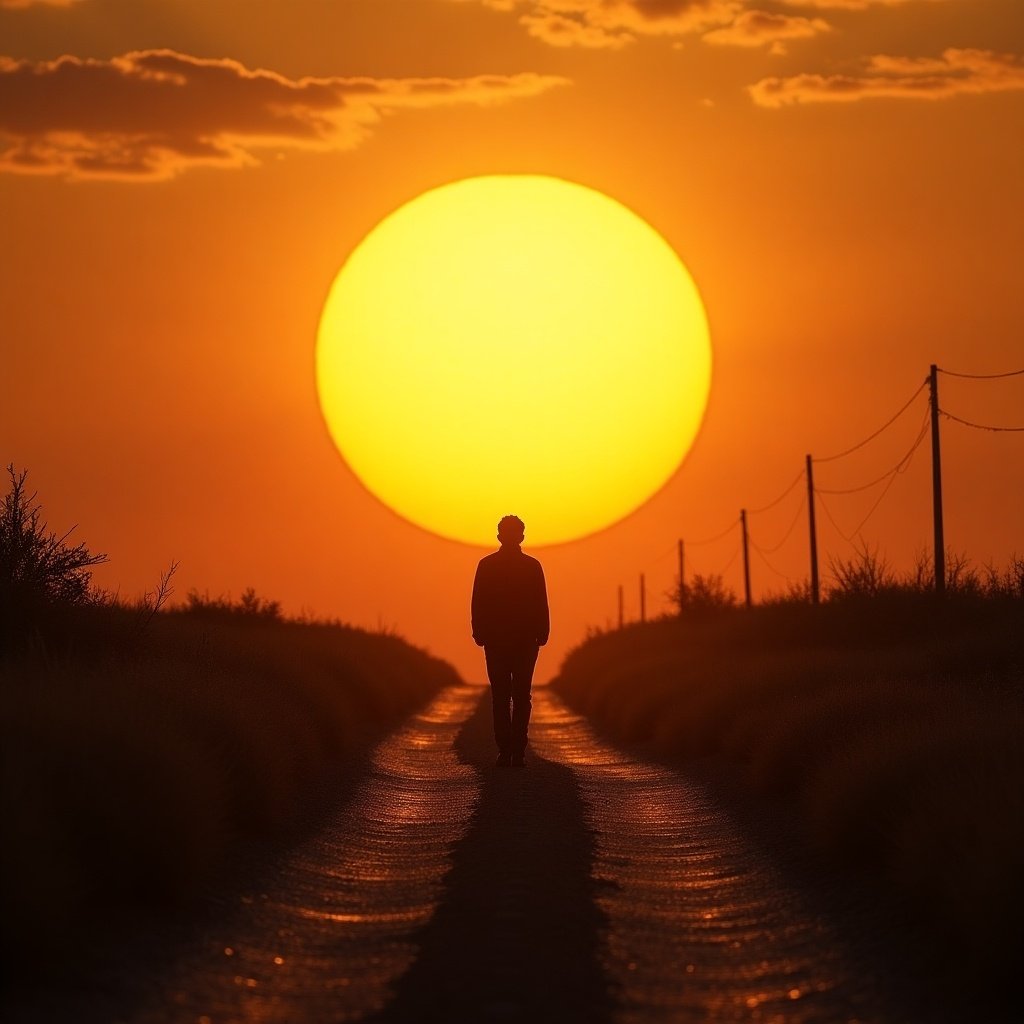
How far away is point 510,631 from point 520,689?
25.9 inches

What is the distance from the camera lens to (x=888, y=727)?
13.7m

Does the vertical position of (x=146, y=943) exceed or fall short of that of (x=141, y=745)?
it falls short

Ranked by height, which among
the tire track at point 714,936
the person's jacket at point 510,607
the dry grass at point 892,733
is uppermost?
the person's jacket at point 510,607

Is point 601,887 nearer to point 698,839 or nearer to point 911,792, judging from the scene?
point 911,792

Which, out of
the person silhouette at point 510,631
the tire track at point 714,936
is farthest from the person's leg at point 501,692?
the tire track at point 714,936

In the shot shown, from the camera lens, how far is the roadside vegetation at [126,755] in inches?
329

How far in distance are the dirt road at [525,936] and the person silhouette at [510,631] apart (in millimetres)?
3997

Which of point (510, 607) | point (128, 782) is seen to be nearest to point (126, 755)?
point (128, 782)

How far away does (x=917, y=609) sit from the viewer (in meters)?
33.1

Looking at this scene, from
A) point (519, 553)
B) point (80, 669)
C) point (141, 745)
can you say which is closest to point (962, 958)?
point (141, 745)

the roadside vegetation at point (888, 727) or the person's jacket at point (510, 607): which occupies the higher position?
the person's jacket at point (510, 607)

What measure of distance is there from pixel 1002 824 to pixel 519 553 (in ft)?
36.8

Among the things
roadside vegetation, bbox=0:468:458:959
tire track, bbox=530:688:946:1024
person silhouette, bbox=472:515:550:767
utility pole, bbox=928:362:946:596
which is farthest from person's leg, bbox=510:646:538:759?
utility pole, bbox=928:362:946:596

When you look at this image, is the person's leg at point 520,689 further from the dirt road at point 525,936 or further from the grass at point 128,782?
the dirt road at point 525,936
